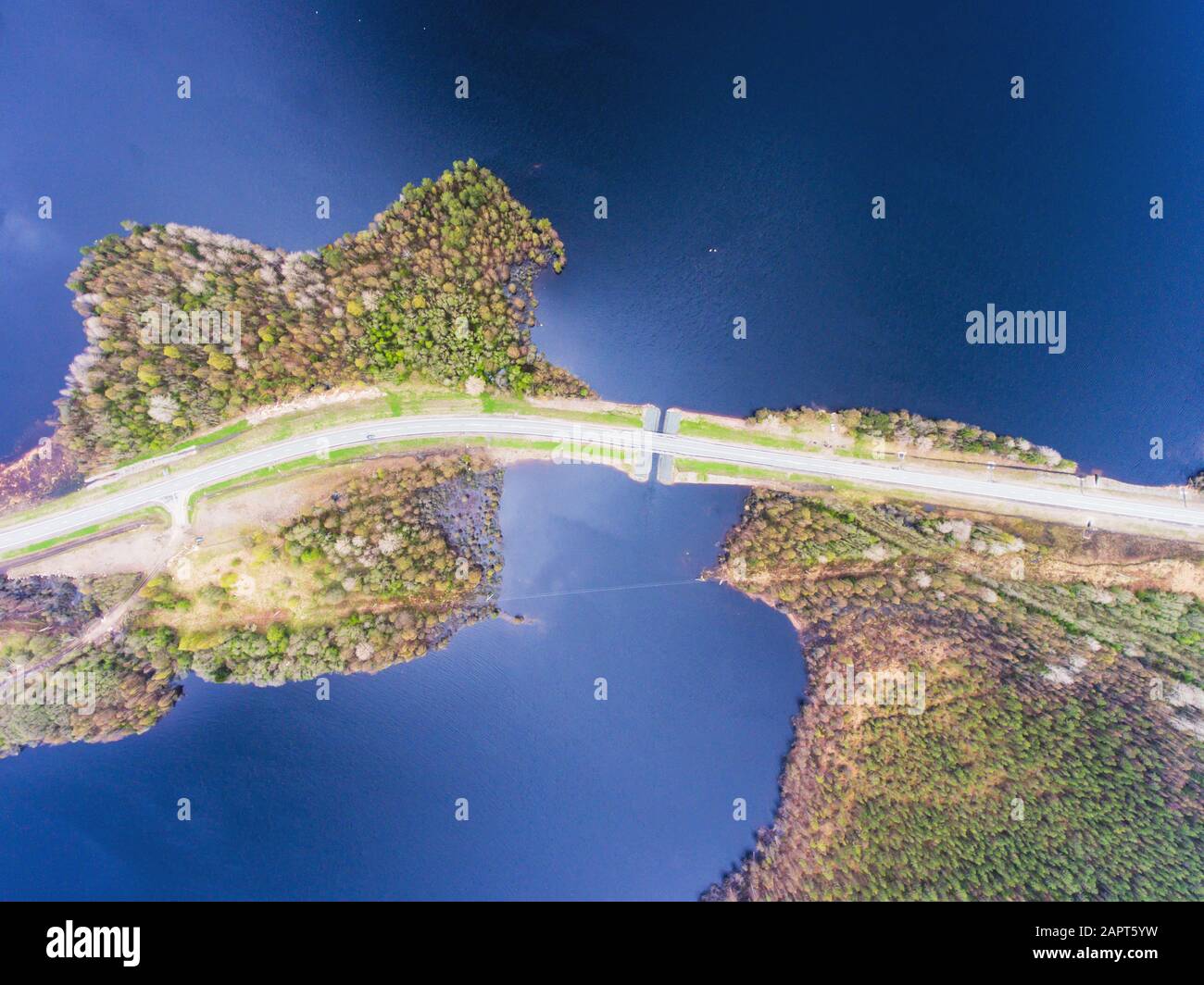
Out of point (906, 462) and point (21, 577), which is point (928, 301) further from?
point (21, 577)

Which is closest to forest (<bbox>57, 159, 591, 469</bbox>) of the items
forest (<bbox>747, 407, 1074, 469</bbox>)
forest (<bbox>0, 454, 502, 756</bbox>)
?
forest (<bbox>0, 454, 502, 756</bbox>)

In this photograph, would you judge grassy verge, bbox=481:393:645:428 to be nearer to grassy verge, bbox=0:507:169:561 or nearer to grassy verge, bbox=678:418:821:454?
grassy verge, bbox=678:418:821:454

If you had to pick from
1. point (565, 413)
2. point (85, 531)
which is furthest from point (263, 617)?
point (565, 413)

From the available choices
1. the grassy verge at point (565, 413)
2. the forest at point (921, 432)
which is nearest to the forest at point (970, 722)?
the forest at point (921, 432)

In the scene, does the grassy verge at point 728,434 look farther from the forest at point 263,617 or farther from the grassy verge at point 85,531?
the grassy verge at point 85,531

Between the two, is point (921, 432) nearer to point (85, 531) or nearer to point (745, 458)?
point (745, 458)

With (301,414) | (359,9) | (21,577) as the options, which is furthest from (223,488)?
(359,9)
